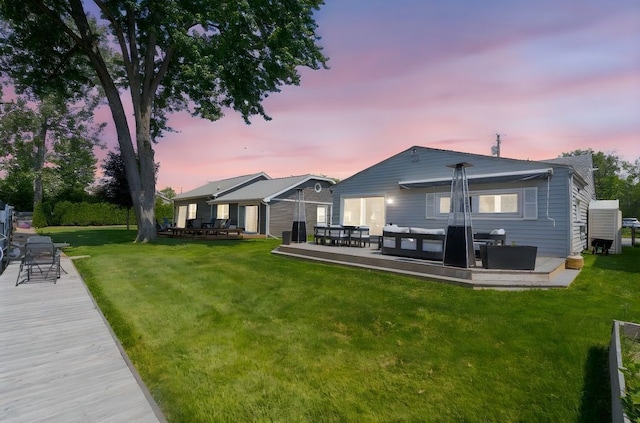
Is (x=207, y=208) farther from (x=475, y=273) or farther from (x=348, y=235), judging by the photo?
(x=475, y=273)

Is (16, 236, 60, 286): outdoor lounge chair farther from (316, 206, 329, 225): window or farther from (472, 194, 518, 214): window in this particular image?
(316, 206, 329, 225): window

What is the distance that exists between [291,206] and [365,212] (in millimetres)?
7340

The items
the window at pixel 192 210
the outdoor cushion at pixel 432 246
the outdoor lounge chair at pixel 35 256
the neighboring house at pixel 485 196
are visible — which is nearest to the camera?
the outdoor lounge chair at pixel 35 256

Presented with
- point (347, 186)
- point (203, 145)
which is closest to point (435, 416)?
point (347, 186)

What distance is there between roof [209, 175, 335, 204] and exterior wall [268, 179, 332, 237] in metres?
0.35

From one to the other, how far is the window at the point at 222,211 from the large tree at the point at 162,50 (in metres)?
7.78

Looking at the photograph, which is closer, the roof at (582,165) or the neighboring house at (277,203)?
the roof at (582,165)

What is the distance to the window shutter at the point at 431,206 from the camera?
12.9m

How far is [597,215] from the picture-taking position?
14.5 metres

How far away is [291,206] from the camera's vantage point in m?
21.8

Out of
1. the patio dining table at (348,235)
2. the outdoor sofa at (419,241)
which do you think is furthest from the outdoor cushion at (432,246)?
the patio dining table at (348,235)

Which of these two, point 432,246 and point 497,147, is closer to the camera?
point 432,246

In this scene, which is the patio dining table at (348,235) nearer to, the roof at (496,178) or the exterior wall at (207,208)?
the roof at (496,178)

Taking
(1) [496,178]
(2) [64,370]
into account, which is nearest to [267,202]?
(1) [496,178]
